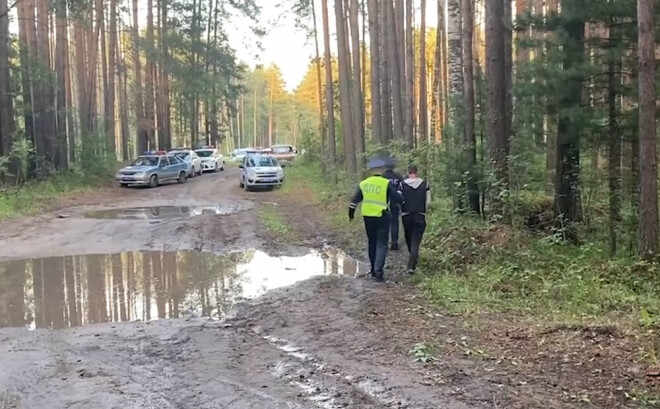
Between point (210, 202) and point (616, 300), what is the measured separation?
18412 millimetres

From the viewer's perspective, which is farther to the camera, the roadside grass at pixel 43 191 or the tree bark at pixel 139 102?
the tree bark at pixel 139 102

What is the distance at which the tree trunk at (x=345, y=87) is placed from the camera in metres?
24.0

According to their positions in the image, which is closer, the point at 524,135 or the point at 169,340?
the point at 169,340

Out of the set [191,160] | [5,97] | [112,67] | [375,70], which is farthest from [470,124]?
[112,67]

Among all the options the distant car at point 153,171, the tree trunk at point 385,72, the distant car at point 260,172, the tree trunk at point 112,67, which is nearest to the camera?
the tree trunk at point 385,72

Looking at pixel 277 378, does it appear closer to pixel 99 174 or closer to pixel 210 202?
pixel 210 202

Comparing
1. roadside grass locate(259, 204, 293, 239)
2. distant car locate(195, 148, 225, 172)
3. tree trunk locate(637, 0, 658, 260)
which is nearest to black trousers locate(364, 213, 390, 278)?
tree trunk locate(637, 0, 658, 260)

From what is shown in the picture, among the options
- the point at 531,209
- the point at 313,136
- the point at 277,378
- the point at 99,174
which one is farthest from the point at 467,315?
the point at 313,136

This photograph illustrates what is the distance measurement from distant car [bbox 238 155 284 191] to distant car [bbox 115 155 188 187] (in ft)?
13.3

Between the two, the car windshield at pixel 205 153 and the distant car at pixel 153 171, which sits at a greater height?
the car windshield at pixel 205 153

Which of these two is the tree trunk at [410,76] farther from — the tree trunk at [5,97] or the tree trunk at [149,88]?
the tree trunk at [149,88]

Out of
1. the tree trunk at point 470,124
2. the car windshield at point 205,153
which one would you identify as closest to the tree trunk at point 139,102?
the car windshield at point 205,153

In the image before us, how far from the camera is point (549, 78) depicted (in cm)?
1041

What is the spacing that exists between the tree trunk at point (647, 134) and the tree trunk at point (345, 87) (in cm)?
1644
